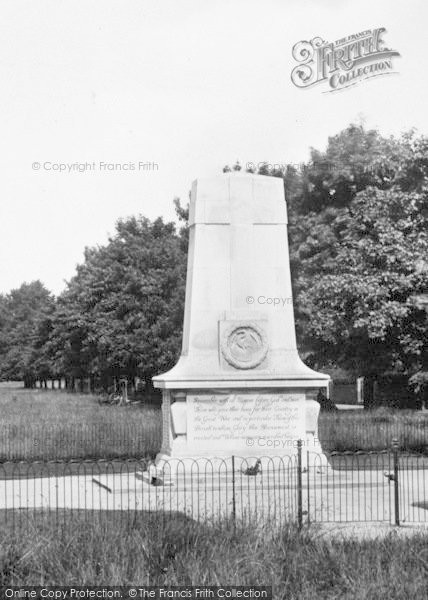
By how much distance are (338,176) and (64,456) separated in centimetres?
1901

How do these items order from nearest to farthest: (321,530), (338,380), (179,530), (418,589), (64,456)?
(418,589) < (179,530) < (321,530) < (64,456) < (338,380)

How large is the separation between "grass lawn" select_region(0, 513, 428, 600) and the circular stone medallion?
337 inches

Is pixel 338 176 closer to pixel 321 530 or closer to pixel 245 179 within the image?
pixel 245 179

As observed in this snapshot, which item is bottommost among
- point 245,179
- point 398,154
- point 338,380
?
point 338,380

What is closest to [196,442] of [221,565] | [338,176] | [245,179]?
[245,179]

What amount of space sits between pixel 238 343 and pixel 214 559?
34.3ft

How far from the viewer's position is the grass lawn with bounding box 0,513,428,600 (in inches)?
371

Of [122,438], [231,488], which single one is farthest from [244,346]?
[122,438]

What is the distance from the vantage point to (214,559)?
1008 cm

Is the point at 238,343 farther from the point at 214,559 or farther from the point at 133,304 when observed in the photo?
the point at 133,304

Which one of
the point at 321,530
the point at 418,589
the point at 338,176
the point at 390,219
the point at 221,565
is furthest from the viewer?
the point at 338,176

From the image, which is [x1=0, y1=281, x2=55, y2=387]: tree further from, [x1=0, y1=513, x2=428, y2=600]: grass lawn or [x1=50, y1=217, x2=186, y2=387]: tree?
[x1=0, y1=513, x2=428, y2=600]: grass lawn

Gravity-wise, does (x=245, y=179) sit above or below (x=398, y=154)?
below

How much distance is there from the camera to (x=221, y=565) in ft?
32.4
